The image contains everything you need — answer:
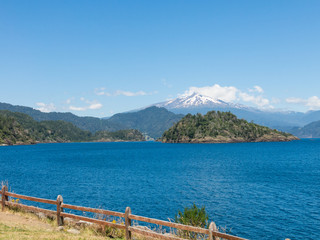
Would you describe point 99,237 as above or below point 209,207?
above

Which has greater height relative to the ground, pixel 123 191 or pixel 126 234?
pixel 126 234

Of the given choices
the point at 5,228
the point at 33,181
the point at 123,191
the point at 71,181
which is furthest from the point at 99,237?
the point at 33,181

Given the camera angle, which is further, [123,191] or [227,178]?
[227,178]

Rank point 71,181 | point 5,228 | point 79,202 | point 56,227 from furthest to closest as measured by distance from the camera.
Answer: point 71,181 < point 79,202 < point 56,227 < point 5,228

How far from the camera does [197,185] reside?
57.6m

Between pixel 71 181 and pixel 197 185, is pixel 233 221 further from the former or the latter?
pixel 71 181

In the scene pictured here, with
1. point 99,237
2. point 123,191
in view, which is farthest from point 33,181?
point 99,237

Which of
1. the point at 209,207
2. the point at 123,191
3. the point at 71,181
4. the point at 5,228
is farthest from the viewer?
the point at 71,181

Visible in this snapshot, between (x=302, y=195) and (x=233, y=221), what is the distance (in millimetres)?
20499

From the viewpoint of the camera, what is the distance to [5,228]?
61.8 feet

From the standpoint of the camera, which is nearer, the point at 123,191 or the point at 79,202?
the point at 79,202

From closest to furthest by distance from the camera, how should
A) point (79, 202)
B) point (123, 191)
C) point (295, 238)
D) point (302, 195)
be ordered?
1. point (295, 238)
2. point (79, 202)
3. point (302, 195)
4. point (123, 191)

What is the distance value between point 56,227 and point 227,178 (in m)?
52.7

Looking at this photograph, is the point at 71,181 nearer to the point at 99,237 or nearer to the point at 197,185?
the point at 197,185
